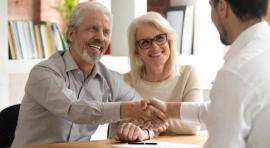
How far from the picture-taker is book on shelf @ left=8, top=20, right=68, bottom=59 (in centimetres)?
361

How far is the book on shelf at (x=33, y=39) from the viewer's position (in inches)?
142

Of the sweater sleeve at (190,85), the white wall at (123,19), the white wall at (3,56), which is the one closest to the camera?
the sweater sleeve at (190,85)

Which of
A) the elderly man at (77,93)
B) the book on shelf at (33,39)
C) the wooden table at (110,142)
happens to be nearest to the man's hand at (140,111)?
the elderly man at (77,93)

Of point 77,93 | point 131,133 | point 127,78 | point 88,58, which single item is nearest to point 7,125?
point 77,93

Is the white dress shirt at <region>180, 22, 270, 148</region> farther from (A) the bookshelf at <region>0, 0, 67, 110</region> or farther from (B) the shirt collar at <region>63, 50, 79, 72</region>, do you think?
(A) the bookshelf at <region>0, 0, 67, 110</region>

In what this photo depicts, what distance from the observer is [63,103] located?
7.78 feet

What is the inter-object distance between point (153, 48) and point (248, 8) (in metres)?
1.44

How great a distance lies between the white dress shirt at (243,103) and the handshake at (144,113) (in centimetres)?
98

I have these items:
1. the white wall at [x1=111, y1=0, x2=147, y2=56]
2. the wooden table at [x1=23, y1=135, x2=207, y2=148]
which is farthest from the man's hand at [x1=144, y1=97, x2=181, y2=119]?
the white wall at [x1=111, y1=0, x2=147, y2=56]

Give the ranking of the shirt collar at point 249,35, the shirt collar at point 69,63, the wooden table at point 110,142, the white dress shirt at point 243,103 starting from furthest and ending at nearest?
the shirt collar at point 69,63 → the wooden table at point 110,142 → the shirt collar at point 249,35 → the white dress shirt at point 243,103

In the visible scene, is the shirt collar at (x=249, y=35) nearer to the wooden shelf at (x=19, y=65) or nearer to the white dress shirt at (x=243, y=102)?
the white dress shirt at (x=243, y=102)

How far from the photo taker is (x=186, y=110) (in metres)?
2.40

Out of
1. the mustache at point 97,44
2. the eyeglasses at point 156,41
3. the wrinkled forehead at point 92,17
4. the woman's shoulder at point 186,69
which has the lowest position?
the woman's shoulder at point 186,69

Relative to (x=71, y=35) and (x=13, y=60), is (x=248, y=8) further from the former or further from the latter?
(x=13, y=60)
